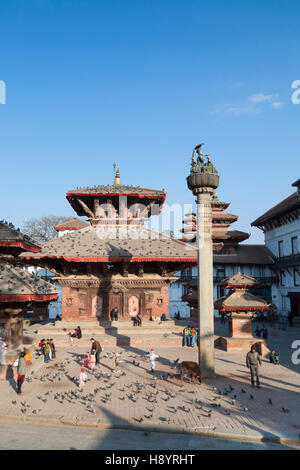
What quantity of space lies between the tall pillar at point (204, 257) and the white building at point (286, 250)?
24.1 metres

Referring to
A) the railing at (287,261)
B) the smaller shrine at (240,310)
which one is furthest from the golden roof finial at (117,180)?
the railing at (287,261)

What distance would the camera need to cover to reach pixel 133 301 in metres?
24.9

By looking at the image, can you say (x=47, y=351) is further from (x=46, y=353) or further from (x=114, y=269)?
(x=114, y=269)

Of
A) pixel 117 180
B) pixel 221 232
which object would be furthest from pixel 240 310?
pixel 221 232

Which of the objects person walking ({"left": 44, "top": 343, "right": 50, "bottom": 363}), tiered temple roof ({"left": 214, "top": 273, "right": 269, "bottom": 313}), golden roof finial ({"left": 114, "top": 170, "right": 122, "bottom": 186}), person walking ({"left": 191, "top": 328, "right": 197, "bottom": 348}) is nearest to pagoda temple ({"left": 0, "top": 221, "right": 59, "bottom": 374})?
person walking ({"left": 44, "top": 343, "right": 50, "bottom": 363})

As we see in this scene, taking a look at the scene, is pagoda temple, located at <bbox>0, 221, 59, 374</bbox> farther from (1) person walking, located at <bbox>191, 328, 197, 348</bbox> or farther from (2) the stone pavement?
(1) person walking, located at <bbox>191, 328, 197, 348</bbox>

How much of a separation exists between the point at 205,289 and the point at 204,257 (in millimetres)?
1304

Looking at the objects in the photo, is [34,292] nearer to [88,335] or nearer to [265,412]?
[265,412]

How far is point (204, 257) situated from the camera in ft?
46.5

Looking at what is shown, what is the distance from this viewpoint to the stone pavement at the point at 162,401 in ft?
29.5

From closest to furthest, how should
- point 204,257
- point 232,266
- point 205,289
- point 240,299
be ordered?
point 205,289, point 204,257, point 240,299, point 232,266

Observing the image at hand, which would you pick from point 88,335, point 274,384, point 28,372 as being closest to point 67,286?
point 88,335

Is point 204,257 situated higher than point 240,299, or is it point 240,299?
point 204,257

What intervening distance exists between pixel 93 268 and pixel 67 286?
7.30 ft
